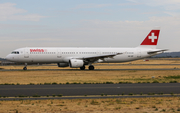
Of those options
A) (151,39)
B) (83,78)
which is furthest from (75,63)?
(151,39)

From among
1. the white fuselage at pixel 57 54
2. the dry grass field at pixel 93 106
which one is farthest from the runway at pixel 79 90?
the white fuselage at pixel 57 54

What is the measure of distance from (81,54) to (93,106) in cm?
3231

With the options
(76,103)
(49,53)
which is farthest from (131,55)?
(76,103)

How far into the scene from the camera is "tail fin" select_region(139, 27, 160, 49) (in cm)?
4875

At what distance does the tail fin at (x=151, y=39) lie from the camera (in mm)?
48750

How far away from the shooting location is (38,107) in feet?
38.7

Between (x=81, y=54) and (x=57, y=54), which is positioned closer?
(x=57, y=54)

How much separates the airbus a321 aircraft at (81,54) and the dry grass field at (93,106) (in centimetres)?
2767

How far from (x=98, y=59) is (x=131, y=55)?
7445 mm

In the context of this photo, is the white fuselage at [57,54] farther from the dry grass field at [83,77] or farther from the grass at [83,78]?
the grass at [83,78]

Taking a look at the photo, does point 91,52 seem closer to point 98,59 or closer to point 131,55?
point 98,59

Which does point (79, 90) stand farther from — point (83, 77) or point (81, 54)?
point (81, 54)

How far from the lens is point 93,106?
12.0 metres

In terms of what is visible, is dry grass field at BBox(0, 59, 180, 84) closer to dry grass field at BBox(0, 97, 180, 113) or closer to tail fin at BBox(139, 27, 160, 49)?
dry grass field at BBox(0, 97, 180, 113)
